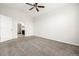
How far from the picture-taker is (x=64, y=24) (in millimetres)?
4637

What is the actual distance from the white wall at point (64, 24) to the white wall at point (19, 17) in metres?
2.91

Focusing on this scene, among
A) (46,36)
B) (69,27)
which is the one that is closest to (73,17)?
(69,27)

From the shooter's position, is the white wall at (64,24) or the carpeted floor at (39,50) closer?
the carpeted floor at (39,50)

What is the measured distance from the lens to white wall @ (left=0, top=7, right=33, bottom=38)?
5.83 meters

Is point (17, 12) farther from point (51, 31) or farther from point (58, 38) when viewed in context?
point (58, 38)

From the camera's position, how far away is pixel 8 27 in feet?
18.4

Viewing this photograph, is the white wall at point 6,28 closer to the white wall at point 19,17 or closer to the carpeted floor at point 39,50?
the white wall at point 19,17

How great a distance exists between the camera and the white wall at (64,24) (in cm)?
407

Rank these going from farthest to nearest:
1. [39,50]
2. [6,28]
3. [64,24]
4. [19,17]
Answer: [19,17] → [6,28] → [64,24] → [39,50]

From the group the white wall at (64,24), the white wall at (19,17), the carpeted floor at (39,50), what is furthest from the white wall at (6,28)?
the white wall at (64,24)

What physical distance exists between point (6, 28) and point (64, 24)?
467 cm

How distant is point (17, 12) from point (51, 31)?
410cm

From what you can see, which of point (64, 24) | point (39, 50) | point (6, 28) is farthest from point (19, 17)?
point (39, 50)

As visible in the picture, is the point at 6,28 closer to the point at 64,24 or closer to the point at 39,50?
the point at 39,50
